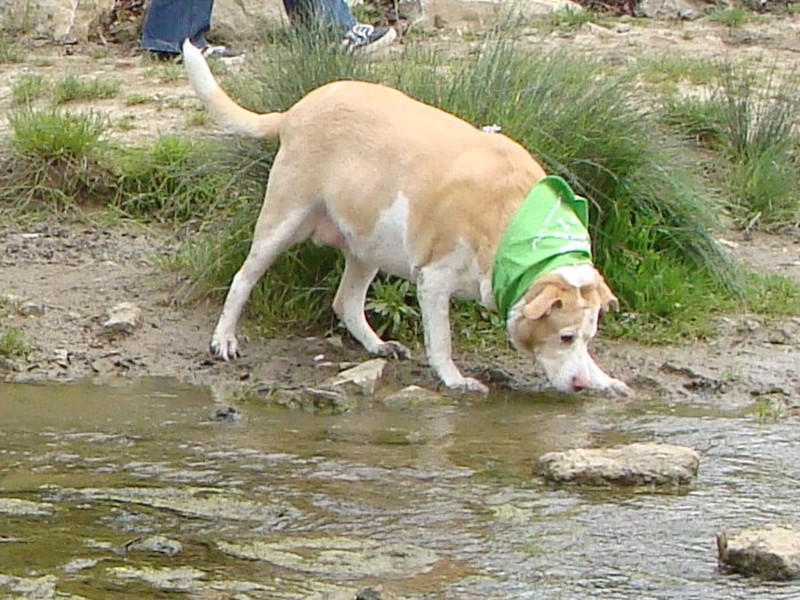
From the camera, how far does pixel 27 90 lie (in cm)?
948

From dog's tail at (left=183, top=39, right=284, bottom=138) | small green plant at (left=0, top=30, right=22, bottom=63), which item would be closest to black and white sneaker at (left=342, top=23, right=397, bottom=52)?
dog's tail at (left=183, top=39, right=284, bottom=138)

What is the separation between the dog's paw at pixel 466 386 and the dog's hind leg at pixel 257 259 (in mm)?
841

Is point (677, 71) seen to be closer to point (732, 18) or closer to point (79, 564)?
point (732, 18)

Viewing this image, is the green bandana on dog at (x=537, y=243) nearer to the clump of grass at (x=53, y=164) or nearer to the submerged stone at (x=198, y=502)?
the submerged stone at (x=198, y=502)

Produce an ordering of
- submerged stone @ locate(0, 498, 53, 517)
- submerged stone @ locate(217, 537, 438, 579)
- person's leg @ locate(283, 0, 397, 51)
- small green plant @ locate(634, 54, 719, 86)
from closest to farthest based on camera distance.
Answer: submerged stone @ locate(217, 537, 438, 579), submerged stone @ locate(0, 498, 53, 517), person's leg @ locate(283, 0, 397, 51), small green plant @ locate(634, 54, 719, 86)

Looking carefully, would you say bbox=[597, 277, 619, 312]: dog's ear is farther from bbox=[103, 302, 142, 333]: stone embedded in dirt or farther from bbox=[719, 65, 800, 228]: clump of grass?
bbox=[719, 65, 800, 228]: clump of grass

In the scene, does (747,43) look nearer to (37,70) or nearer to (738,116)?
(738,116)

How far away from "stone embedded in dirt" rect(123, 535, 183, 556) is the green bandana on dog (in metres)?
2.12

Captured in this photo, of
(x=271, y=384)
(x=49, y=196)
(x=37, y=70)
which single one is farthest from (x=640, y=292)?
(x=37, y=70)

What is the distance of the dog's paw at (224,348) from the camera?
261 inches

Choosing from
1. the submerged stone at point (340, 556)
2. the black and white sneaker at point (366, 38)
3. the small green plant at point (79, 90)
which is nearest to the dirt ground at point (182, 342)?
the small green plant at point (79, 90)

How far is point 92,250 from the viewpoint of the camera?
25.7ft

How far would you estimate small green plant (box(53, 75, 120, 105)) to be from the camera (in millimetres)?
9484

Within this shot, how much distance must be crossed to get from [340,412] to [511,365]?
Answer: 1.08m
